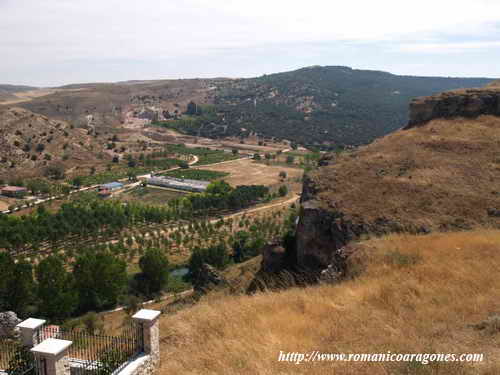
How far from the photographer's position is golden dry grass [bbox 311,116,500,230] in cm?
1881

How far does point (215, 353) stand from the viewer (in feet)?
26.7

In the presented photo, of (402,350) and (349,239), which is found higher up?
(402,350)

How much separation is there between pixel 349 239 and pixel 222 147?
100788mm

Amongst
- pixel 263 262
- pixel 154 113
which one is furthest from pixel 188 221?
pixel 154 113

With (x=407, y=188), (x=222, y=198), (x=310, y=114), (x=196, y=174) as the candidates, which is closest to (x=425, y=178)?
(x=407, y=188)

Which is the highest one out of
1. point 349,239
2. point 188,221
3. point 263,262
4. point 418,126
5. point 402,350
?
point 418,126

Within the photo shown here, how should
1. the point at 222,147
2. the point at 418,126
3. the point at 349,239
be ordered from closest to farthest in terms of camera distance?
the point at 349,239 → the point at 418,126 → the point at 222,147

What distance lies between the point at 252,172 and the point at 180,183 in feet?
60.8

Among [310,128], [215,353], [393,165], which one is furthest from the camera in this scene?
[310,128]

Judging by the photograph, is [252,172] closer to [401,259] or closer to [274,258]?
[274,258]

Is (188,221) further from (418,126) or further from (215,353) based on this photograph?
(215,353)

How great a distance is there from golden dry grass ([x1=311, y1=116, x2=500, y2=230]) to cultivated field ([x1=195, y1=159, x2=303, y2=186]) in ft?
155

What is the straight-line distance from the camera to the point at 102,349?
8.69m

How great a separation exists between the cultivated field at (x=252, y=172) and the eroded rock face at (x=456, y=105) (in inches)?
1678
